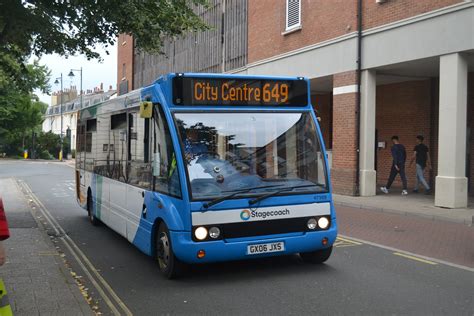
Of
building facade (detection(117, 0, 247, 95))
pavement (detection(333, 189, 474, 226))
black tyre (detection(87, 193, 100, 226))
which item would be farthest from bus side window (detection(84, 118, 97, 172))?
building facade (detection(117, 0, 247, 95))

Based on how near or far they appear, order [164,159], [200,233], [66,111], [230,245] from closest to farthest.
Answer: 1. [200,233]
2. [230,245]
3. [164,159]
4. [66,111]

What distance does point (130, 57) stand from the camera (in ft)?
126

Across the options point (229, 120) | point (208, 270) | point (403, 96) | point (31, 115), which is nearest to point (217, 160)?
point (229, 120)

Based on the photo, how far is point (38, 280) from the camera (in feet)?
19.0

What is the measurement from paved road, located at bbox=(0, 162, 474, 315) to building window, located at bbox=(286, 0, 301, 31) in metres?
13.1

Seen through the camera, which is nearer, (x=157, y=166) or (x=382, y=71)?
(x=157, y=166)

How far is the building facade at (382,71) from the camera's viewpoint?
13148mm

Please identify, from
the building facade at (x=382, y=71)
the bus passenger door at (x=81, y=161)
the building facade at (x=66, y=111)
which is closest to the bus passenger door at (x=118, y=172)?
the bus passenger door at (x=81, y=161)

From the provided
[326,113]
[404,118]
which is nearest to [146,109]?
[404,118]

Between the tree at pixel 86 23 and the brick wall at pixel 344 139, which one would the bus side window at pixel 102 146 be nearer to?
the tree at pixel 86 23

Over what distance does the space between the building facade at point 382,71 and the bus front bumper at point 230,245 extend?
8.09 metres

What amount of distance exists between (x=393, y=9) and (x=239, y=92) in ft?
34.3

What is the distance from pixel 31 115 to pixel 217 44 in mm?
34533

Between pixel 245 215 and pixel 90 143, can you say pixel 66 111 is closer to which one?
pixel 90 143
